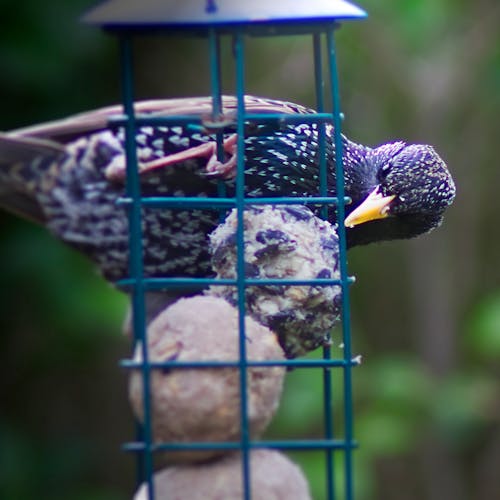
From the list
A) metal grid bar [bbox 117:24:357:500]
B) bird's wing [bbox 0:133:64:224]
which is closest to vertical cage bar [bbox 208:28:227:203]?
metal grid bar [bbox 117:24:357:500]

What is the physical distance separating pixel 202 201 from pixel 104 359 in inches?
111

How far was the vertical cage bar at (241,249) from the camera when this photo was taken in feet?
5.24

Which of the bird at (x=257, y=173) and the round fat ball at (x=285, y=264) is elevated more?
the bird at (x=257, y=173)

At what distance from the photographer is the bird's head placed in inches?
64.4

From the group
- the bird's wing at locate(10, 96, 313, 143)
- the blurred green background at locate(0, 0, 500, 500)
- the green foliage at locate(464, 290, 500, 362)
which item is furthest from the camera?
the blurred green background at locate(0, 0, 500, 500)

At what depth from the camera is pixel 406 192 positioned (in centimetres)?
164

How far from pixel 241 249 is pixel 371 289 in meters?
2.26

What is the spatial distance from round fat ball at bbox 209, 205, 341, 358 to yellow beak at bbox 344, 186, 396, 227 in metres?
0.05

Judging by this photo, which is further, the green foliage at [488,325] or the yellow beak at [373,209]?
the green foliage at [488,325]

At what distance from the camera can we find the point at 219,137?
5.59ft

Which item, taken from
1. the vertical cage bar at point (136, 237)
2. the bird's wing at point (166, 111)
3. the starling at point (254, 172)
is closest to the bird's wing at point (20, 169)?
the bird's wing at point (166, 111)

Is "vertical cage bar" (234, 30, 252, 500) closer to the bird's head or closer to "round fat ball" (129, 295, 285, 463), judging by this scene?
"round fat ball" (129, 295, 285, 463)

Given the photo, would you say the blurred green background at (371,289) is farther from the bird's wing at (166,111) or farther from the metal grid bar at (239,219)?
the metal grid bar at (239,219)

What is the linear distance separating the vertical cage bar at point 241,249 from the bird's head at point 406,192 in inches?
6.8
